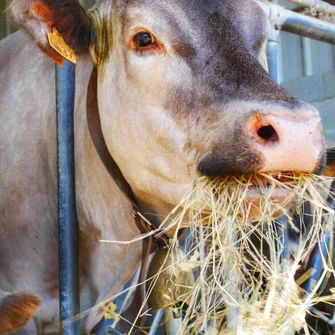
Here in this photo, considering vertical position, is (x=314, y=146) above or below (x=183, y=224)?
above

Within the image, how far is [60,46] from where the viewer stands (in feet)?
8.74

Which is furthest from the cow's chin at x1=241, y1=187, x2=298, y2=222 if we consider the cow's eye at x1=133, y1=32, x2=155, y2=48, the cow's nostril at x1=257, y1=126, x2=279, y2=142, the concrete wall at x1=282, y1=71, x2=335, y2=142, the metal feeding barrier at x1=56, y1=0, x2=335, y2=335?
the concrete wall at x1=282, y1=71, x2=335, y2=142

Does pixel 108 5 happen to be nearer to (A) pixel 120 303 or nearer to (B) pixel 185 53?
(B) pixel 185 53

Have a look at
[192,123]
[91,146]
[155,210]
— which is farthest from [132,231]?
[192,123]

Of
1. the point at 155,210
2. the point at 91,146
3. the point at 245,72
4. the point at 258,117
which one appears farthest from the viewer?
the point at 91,146

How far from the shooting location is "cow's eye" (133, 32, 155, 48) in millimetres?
2494

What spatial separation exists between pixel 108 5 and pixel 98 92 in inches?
13.9

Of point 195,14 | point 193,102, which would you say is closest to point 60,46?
point 195,14

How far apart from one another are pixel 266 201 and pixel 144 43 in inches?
31.9

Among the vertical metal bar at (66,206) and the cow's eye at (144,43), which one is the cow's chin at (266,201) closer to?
the cow's eye at (144,43)

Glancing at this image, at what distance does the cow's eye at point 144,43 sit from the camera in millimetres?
2477

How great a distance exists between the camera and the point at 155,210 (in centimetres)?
273

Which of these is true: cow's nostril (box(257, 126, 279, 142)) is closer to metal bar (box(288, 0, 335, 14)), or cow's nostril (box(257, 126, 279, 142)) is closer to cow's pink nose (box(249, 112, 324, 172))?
cow's pink nose (box(249, 112, 324, 172))

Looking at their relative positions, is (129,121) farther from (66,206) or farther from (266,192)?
(266,192)
